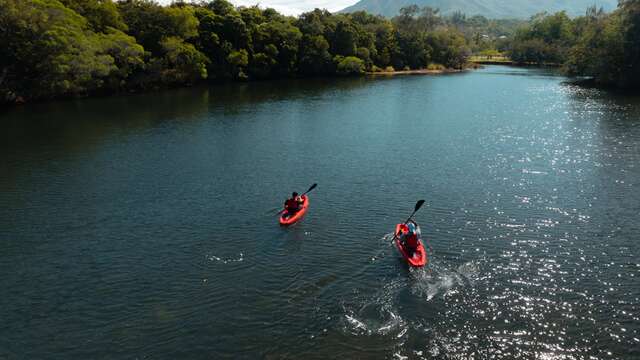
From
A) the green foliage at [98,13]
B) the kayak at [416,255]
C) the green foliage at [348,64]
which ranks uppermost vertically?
the green foliage at [98,13]

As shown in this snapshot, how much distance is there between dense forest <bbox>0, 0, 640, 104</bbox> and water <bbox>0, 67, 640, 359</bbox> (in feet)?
61.2

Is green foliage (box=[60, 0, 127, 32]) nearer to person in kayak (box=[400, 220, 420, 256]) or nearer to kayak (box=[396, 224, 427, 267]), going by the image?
person in kayak (box=[400, 220, 420, 256])

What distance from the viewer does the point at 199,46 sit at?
118 meters

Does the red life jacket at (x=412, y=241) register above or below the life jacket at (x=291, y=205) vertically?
below

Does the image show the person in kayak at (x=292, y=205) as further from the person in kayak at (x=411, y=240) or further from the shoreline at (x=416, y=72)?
the shoreline at (x=416, y=72)

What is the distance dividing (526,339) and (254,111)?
218 feet

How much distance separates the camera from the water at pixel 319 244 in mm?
23516

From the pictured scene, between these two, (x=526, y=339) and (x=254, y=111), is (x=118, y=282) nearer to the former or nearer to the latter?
(x=526, y=339)

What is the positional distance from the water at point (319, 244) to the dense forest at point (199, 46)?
734 inches

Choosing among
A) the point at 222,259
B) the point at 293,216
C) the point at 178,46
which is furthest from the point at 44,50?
the point at 222,259

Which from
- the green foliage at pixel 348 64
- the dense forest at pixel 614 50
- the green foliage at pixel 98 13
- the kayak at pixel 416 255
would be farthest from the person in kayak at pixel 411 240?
the green foliage at pixel 348 64

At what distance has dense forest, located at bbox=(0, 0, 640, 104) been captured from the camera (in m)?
79.4

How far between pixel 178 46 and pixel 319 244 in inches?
3385

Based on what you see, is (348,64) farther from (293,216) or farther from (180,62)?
(293,216)
